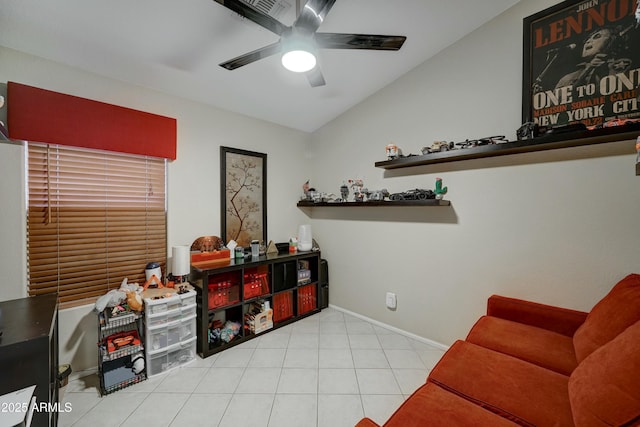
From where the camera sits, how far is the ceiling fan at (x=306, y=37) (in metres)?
1.27

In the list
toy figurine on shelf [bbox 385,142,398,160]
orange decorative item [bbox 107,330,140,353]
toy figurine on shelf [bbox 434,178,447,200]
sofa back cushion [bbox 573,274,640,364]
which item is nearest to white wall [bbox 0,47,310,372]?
orange decorative item [bbox 107,330,140,353]

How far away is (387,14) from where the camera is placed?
72.6 inches

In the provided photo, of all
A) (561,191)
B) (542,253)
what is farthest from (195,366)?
(561,191)

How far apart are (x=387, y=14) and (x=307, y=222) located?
2.47 metres

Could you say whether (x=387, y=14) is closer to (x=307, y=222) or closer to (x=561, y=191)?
(x=561, y=191)

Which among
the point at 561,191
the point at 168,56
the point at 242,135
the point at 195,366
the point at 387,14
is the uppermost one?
the point at 387,14

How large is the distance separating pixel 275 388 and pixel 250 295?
954 mm

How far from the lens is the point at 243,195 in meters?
2.93

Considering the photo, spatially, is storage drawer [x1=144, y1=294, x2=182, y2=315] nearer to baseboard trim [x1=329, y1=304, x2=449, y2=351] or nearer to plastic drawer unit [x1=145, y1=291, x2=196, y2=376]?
plastic drawer unit [x1=145, y1=291, x2=196, y2=376]

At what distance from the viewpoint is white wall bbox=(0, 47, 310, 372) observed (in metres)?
1.69

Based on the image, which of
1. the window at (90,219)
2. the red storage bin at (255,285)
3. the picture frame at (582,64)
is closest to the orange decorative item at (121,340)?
the window at (90,219)

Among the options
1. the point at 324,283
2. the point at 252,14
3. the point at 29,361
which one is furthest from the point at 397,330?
the point at 252,14

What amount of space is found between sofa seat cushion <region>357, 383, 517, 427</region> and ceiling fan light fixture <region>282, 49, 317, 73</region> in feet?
6.17

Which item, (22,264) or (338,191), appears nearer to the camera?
(22,264)
